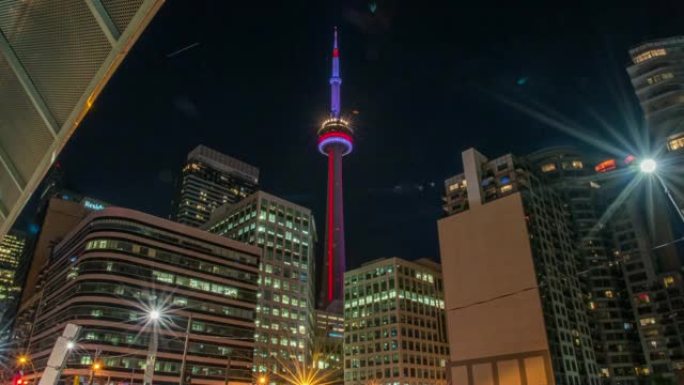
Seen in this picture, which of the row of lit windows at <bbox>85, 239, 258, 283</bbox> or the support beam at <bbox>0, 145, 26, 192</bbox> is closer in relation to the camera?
the support beam at <bbox>0, 145, 26, 192</bbox>

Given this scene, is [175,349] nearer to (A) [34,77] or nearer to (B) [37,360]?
(B) [37,360]

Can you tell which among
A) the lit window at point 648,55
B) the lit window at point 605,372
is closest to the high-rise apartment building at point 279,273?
the lit window at point 605,372

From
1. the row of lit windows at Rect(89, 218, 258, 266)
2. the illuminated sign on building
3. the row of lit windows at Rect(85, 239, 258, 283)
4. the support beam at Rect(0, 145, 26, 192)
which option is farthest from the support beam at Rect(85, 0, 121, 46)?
the illuminated sign on building

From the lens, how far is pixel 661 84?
104 metres

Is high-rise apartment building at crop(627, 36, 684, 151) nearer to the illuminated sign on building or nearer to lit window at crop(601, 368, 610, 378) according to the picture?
lit window at crop(601, 368, 610, 378)

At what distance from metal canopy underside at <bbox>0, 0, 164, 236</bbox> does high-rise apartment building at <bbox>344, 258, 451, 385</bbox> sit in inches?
4921

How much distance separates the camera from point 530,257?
295 ft

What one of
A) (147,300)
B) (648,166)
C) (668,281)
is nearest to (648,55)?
(668,281)

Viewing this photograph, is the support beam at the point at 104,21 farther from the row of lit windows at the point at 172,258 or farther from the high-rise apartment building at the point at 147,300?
the row of lit windows at the point at 172,258

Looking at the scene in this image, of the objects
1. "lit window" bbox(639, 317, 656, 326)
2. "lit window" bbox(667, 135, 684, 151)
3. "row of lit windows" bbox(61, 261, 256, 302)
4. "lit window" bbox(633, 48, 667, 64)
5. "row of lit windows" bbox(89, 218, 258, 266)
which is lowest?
"lit window" bbox(639, 317, 656, 326)

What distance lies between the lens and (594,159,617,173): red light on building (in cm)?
14138

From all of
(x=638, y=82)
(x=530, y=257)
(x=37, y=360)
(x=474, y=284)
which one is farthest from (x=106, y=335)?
(x=638, y=82)

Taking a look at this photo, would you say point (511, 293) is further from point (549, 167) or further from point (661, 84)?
point (549, 167)

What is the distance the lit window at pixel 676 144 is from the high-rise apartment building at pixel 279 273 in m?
94.0
